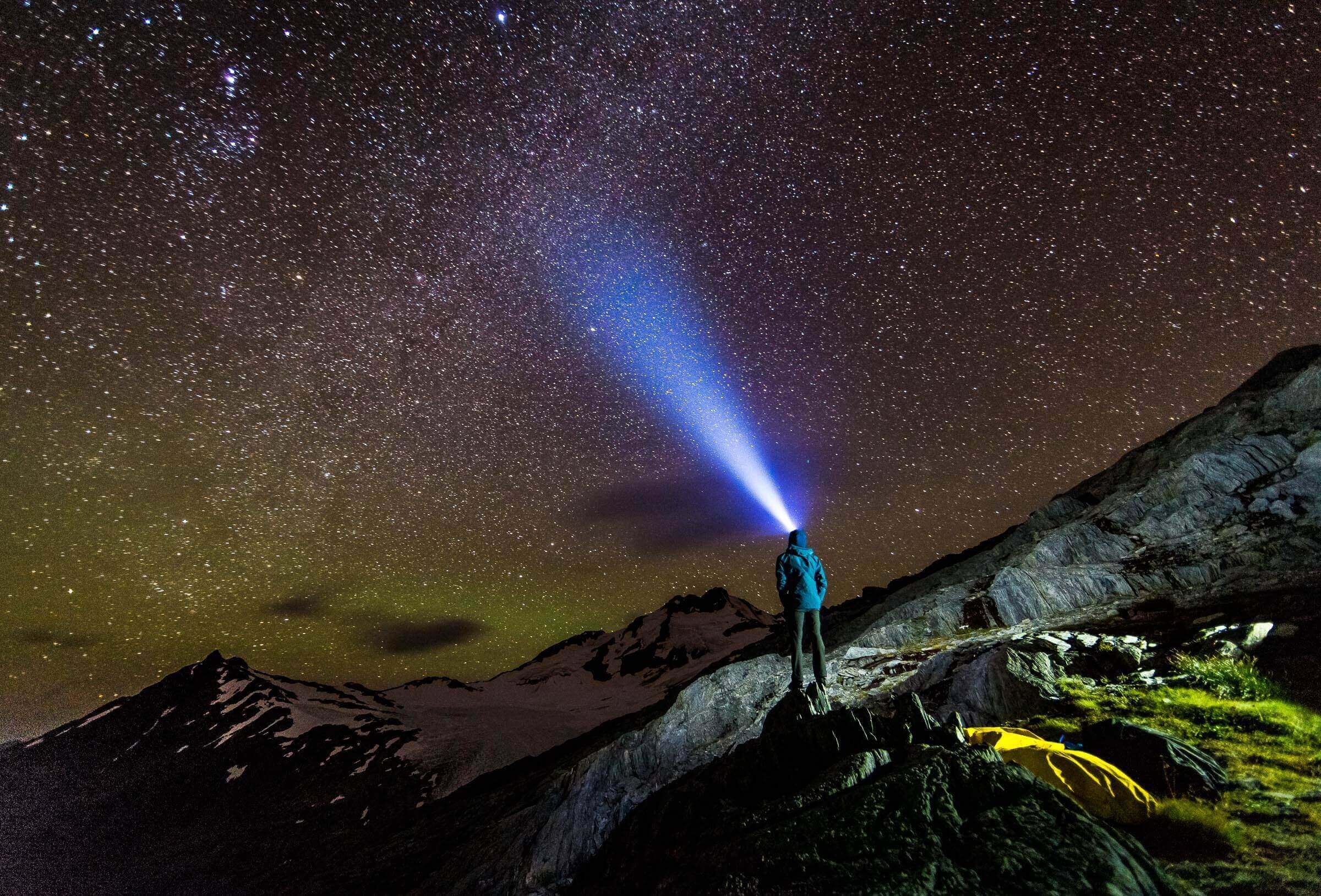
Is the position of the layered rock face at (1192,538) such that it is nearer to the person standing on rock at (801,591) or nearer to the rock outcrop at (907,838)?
the person standing on rock at (801,591)

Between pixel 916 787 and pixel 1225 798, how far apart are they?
16.1ft

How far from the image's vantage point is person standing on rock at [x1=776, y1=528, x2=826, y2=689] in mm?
14477

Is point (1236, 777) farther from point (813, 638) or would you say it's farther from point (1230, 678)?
point (813, 638)

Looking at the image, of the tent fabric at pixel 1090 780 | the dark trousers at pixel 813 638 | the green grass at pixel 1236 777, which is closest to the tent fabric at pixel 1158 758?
the green grass at pixel 1236 777

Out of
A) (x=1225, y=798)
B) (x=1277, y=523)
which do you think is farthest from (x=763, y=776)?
(x=1277, y=523)

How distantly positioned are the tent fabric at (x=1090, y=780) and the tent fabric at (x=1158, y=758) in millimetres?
628

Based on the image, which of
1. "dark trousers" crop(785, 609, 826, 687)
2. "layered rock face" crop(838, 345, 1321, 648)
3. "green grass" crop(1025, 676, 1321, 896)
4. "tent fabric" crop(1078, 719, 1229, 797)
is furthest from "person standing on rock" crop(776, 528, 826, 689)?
"layered rock face" crop(838, 345, 1321, 648)

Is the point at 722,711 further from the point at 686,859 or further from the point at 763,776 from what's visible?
the point at 686,859

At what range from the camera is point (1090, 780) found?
25.0ft

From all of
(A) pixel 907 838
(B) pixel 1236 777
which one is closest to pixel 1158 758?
(B) pixel 1236 777

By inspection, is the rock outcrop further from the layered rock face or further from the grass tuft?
the layered rock face

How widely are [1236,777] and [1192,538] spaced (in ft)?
130

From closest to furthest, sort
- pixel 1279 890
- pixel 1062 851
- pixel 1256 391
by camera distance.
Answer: pixel 1062 851 < pixel 1279 890 < pixel 1256 391

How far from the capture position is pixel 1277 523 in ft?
111
